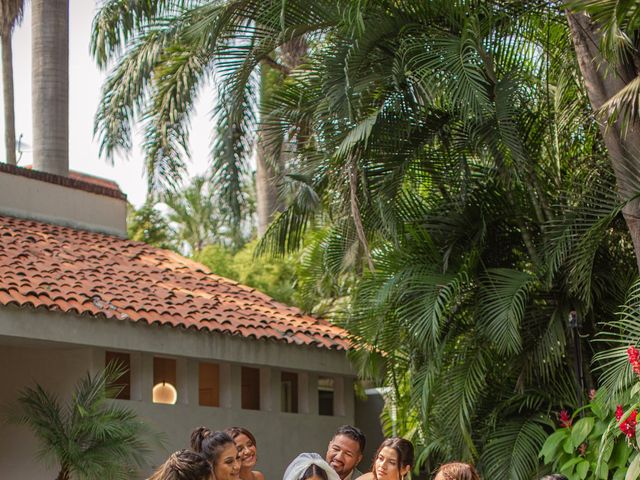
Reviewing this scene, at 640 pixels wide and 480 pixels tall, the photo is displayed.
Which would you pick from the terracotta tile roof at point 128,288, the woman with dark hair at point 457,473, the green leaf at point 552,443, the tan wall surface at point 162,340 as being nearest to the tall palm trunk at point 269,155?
the terracotta tile roof at point 128,288

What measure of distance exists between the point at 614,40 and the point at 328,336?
22.8 feet

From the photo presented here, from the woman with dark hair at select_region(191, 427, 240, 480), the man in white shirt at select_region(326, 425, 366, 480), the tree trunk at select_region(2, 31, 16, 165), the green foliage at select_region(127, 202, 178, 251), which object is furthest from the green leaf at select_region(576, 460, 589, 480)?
the green foliage at select_region(127, 202, 178, 251)

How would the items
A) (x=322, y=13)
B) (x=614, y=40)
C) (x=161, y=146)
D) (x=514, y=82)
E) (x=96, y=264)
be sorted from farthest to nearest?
(x=161, y=146) < (x=96, y=264) < (x=322, y=13) < (x=514, y=82) < (x=614, y=40)

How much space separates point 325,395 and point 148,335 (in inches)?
152

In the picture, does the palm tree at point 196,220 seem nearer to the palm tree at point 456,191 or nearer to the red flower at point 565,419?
the palm tree at point 456,191

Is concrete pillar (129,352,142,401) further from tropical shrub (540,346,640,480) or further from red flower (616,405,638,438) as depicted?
red flower (616,405,638,438)

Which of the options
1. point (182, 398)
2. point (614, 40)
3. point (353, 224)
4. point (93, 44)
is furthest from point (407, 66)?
point (93, 44)

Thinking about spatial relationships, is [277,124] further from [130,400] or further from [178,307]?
[130,400]

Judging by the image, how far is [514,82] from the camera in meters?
12.8

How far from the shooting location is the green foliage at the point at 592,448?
11289 millimetres

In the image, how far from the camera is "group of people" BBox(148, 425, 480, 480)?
526 centimetres

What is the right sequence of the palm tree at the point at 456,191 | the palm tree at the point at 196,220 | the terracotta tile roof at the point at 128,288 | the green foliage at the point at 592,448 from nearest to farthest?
the green foliage at the point at 592,448 < the palm tree at the point at 456,191 < the terracotta tile roof at the point at 128,288 < the palm tree at the point at 196,220

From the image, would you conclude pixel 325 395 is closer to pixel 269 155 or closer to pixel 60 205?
pixel 269 155

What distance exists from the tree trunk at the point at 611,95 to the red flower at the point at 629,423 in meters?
1.90
